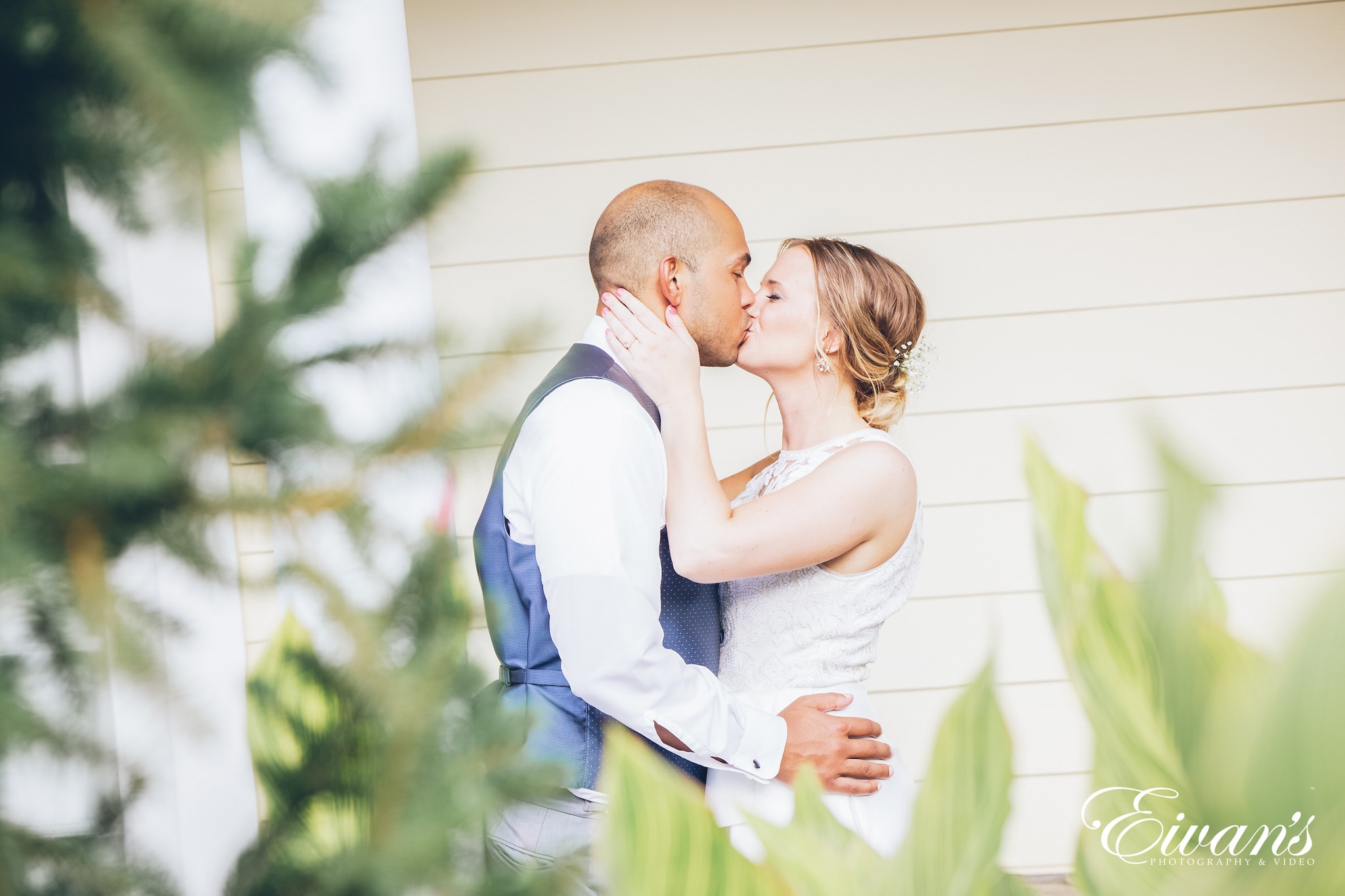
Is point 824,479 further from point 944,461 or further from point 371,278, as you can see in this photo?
point 371,278

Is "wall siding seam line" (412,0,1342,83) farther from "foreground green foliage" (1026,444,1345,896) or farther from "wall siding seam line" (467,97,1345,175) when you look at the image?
"foreground green foliage" (1026,444,1345,896)

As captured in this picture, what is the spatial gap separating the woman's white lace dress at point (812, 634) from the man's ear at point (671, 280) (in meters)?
0.40

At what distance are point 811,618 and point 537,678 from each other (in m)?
0.50

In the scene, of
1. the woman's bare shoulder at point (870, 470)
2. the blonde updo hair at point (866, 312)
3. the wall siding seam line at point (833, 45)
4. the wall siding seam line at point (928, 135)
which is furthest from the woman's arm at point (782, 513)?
the wall siding seam line at point (833, 45)

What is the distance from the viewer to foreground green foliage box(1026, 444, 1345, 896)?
0.41 meters

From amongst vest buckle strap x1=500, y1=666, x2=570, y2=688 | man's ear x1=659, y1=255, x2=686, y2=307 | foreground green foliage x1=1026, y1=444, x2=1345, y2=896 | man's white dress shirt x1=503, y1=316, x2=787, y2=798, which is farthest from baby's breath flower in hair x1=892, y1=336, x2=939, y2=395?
foreground green foliage x1=1026, y1=444, x2=1345, y2=896

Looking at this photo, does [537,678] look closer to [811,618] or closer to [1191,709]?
[811,618]

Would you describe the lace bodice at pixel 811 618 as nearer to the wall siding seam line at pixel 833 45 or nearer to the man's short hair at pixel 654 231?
the man's short hair at pixel 654 231

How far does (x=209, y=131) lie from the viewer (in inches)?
17.6

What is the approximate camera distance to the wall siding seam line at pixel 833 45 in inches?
99.0

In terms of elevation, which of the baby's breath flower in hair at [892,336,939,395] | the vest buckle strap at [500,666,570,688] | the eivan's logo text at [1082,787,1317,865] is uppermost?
the baby's breath flower in hair at [892,336,939,395]

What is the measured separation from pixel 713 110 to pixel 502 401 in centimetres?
217

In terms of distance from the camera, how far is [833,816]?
1.71 ft

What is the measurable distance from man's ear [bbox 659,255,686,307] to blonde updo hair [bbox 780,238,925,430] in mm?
299
